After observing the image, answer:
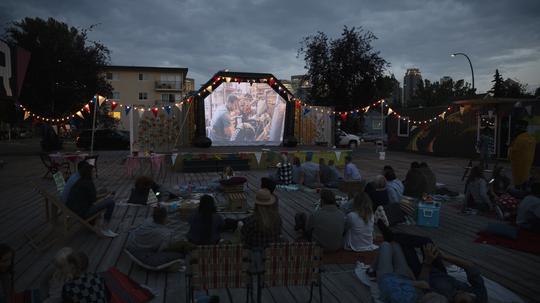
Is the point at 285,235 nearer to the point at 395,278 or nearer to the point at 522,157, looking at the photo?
the point at 395,278

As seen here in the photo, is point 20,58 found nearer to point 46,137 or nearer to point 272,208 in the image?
point 272,208

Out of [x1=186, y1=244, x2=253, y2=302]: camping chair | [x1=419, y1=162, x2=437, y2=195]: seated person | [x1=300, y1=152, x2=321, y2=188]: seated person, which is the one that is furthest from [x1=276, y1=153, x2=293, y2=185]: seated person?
[x1=186, y1=244, x2=253, y2=302]: camping chair

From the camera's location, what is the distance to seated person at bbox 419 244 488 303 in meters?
3.85

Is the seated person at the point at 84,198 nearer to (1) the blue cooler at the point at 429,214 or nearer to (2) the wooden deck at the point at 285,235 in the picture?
(2) the wooden deck at the point at 285,235

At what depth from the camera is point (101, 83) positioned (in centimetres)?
2659

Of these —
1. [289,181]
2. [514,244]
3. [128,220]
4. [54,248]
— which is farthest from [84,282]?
[289,181]

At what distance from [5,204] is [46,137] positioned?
40.4 feet

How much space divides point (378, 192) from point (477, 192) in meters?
3.00

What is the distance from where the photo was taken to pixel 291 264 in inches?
152

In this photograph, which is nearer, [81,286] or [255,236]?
[81,286]

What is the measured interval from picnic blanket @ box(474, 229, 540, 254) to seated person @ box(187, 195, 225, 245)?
4.56m

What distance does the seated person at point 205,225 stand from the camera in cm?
533

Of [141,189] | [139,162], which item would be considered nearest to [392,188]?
[141,189]

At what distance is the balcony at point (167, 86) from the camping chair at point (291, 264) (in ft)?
174
